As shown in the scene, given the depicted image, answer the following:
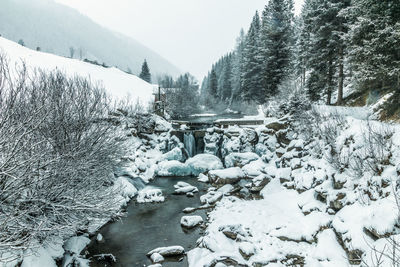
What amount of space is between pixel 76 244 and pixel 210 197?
717 cm

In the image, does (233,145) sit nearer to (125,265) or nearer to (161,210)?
(161,210)

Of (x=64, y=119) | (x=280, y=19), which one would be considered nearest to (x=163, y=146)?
(x=64, y=119)

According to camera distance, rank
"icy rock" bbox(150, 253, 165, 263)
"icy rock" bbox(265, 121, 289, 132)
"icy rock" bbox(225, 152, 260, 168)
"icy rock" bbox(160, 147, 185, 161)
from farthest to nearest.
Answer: "icy rock" bbox(160, 147, 185, 161), "icy rock" bbox(265, 121, 289, 132), "icy rock" bbox(225, 152, 260, 168), "icy rock" bbox(150, 253, 165, 263)

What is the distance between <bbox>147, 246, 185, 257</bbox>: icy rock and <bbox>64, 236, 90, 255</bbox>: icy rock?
2.48 m

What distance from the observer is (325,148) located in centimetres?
1150

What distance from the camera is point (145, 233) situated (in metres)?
10.2

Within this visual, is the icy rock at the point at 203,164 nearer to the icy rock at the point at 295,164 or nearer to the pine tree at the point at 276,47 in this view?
the icy rock at the point at 295,164

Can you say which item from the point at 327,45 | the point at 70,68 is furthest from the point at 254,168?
the point at 70,68

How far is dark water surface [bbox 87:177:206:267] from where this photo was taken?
844 centimetres

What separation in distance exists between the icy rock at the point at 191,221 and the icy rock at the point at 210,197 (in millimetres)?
1942

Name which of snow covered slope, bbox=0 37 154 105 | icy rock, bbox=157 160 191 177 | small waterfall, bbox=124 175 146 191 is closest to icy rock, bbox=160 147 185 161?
icy rock, bbox=157 160 191 177

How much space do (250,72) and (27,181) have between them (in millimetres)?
38662

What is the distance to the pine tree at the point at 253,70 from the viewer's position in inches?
1482

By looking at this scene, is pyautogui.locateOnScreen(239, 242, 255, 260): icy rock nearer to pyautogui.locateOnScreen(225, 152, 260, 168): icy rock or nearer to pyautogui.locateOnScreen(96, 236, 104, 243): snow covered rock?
pyautogui.locateOnScreen(96, 236, 104, 243): snow covered rock
